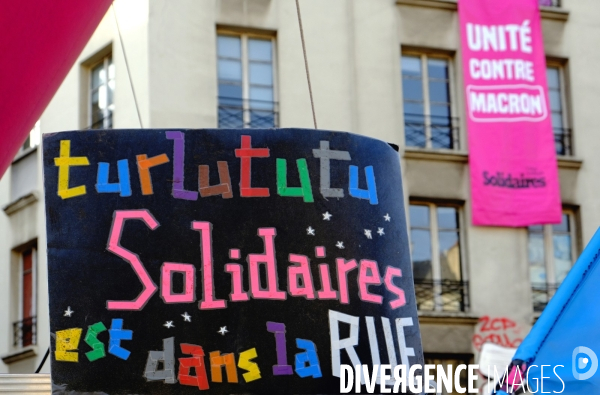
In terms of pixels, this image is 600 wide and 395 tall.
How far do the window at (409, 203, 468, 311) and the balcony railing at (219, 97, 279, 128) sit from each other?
10.00 ft

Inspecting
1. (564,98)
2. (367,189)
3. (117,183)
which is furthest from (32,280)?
(367,189)

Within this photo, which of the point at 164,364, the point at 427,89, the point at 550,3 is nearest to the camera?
the point at 164,364

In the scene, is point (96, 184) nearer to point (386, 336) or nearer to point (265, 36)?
point (386, 336)

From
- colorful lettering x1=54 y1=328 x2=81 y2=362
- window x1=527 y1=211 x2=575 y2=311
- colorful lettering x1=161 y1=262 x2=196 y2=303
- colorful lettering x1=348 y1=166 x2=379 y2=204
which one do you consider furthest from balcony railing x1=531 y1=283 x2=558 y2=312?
colorful lettering x1=54 y1=328 x2=81 y2=362

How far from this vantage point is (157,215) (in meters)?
6.74

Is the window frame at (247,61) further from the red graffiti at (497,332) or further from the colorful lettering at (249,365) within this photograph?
the colorful lettering at (249,365)

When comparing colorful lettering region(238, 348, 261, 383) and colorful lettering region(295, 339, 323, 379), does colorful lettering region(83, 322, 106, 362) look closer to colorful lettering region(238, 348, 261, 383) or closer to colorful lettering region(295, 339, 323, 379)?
colorful lettering region(238, 348, 261, 383)

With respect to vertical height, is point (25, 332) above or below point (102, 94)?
below

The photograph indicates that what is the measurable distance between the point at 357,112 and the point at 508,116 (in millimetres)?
2859

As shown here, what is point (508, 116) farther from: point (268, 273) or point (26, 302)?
point (268, 273)

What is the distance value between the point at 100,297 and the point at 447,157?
14763mm

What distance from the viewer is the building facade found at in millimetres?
19562

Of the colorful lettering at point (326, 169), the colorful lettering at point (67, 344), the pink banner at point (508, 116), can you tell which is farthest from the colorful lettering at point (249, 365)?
the pink banner at point (508, 116)

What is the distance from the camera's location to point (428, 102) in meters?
21.2
